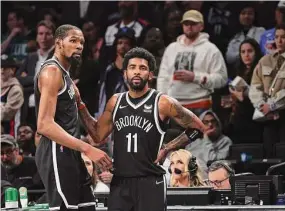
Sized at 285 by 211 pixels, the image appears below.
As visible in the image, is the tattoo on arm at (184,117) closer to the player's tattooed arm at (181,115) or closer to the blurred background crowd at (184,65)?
the player's tattooed arm at (181,115)

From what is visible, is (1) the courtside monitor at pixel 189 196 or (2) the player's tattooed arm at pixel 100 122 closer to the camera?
(2) the player's tattooed arm at pixel 100 122

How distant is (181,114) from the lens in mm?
7691

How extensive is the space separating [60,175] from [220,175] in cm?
293

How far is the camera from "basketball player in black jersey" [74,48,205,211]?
24.4ft

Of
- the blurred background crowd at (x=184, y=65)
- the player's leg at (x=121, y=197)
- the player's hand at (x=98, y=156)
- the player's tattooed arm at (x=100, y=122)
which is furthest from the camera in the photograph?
the blurred background crowd at (x=184, y=65)

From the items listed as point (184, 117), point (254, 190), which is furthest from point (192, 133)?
point (254, 190)

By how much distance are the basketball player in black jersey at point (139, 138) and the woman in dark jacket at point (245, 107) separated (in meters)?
4.03

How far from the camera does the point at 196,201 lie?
26.7 feet

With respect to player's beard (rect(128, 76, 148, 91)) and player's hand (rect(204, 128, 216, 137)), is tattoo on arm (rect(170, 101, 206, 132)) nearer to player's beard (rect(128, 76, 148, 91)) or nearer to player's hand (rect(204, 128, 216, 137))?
player's beard (rect(128, 76, 148, 91))

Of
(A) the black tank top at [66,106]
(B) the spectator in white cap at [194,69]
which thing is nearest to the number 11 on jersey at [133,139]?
(A) the black tank top at [66,106]

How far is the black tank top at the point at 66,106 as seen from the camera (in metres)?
7.18

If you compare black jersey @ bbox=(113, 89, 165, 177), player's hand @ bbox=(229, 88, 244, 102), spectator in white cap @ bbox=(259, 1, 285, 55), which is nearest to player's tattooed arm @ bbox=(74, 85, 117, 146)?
black jersey @ bbox=(113, 89, 165, 177)

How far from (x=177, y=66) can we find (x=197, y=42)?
418 mm

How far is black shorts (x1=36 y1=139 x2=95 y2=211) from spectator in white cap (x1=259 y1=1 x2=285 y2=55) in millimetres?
5345
